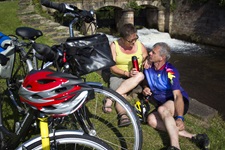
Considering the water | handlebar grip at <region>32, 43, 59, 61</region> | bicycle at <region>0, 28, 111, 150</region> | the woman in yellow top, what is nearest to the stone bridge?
the water

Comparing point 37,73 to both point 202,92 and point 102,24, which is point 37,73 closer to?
point 202,92

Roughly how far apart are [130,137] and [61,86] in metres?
1.65

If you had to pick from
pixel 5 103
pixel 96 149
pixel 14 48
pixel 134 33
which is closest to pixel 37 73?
pixel 96 149

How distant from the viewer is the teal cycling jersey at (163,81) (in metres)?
3.35

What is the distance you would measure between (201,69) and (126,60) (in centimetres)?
953

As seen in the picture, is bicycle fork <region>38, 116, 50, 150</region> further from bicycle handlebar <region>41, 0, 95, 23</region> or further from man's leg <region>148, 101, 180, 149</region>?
man's leg <region>148, 101, 180, 149</region>

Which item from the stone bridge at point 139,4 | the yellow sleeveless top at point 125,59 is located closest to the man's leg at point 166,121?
the yellow sleeveless top at point 125,59

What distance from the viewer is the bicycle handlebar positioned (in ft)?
7.00

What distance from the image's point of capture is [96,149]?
164 cm

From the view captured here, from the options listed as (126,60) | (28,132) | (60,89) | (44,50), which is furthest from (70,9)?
(126,60)

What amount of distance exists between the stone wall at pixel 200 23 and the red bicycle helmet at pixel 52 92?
16439 millimetres

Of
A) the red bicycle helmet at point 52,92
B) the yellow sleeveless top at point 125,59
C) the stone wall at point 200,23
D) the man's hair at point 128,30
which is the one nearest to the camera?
the red bicycle helmet at point 52,92

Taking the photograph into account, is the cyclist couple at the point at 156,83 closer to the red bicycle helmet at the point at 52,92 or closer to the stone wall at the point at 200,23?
the red bicycle helmet at the point at 52,92

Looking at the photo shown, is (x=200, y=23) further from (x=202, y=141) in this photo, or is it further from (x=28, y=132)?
(x=28, y=132)
